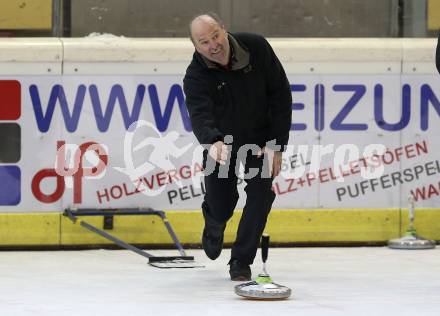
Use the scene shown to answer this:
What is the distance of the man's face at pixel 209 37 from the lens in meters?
5.83

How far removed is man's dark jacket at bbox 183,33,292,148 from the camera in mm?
6137

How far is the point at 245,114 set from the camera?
6203 mm

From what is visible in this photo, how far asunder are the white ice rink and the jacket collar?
1.21m

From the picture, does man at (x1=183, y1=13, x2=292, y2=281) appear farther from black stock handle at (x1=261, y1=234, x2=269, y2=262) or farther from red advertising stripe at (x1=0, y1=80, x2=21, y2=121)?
red advertising stripe at (x1=0, y1=80, x2=21, y2=121)

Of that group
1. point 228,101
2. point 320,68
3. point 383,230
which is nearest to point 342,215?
point 383,230

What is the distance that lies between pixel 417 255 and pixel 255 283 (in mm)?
2526

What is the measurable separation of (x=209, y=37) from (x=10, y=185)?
9.14 ft

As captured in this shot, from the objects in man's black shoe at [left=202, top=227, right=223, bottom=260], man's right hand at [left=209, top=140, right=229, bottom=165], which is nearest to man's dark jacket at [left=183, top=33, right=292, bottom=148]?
man's right hand at [left=209, top=140, right=229, bottom=165]

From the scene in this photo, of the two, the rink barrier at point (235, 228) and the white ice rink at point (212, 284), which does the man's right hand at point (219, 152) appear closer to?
the white ice rink at point (212, 284)

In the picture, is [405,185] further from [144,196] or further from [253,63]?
[253,63]

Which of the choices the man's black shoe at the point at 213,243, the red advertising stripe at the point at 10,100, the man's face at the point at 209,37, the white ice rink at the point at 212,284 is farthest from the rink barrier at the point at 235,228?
the man's face at the point at 209,37

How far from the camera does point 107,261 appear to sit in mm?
7453

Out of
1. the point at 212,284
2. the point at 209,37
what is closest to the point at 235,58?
the point at 209,37

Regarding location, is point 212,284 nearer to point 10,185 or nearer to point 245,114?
point 245,114
